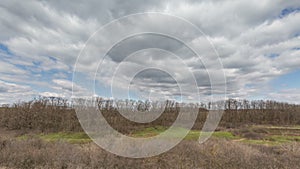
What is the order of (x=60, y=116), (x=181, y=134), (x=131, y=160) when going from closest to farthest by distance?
A: (x=131, y=160) < (x=181, y=134) < (x=60, y=116)

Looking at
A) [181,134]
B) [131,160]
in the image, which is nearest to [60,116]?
[181,134]

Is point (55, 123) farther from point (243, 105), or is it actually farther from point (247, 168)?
point (243, 105)

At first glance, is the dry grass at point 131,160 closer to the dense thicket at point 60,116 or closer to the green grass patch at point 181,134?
the green grass patch at point 181,134

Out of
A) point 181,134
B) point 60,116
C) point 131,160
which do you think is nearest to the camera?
point 131,160

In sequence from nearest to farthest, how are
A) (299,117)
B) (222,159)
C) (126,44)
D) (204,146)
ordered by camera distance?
(126,44), (222,159), (204,146), (299,117)

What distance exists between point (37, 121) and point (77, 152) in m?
41.2

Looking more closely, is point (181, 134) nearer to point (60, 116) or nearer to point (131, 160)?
point (131, 160)

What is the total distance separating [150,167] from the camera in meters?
10.8

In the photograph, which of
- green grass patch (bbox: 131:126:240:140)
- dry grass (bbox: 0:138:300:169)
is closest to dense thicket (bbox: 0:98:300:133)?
green grass patch (bbox: 131:126:240:140)

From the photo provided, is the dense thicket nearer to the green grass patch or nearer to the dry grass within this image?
the green grass patch

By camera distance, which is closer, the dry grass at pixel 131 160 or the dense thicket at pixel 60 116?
the dry grass at pixel 131 160

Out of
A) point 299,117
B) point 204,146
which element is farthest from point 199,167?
point 299,117

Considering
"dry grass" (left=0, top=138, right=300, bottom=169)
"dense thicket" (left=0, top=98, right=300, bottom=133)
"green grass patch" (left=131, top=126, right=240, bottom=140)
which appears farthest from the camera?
"dense thicket" (left=0, top=98, right=300, bottom=133)

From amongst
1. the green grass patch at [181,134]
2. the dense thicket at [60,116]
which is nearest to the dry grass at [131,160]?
the green grass patch at [181,134]
